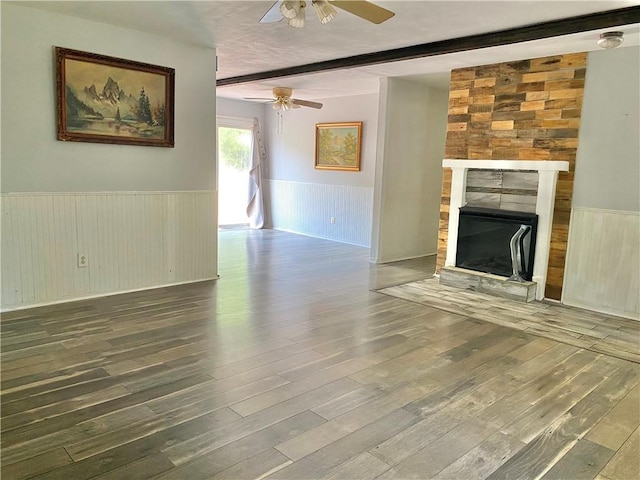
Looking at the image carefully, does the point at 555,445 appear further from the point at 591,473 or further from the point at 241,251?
the point at 241,251

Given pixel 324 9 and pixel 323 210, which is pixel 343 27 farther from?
pixel 323 210

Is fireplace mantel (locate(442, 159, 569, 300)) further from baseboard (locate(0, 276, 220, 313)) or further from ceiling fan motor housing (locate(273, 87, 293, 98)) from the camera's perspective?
baseboard (locate(0, 276, 220, 313))

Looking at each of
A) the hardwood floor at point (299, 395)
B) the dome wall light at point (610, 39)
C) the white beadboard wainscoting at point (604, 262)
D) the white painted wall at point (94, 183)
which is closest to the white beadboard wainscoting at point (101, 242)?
the white painted wall at point (94, 183)

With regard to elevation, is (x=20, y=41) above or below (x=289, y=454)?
above

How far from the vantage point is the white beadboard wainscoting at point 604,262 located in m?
4.31

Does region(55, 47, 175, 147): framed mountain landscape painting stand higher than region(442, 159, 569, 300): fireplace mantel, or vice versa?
region(55, 47, 175, 147): framed mountain landscape painting

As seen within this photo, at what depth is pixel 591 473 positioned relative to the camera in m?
2.07

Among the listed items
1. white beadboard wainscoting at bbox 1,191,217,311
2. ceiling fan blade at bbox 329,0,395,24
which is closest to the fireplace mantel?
ceiling fan blade at bbox 329,0,395,24

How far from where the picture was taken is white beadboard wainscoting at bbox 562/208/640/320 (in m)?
4.31

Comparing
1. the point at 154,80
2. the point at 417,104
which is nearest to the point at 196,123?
the point at 154,80

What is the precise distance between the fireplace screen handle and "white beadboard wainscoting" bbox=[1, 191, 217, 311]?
3245 millimetres

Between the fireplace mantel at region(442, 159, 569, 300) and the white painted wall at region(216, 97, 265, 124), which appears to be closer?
the fireplace mantel at region(442, 159, 569, 300)

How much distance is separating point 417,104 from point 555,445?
518cm

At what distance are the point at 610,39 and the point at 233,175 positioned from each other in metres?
6.98
